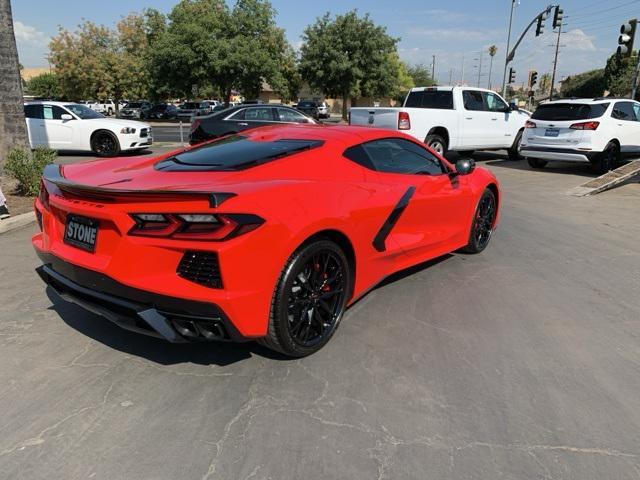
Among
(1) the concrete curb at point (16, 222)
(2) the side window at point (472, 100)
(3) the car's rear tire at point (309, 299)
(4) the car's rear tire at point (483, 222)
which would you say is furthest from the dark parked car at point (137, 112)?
(3) the car's rear tire at point (309, 299)

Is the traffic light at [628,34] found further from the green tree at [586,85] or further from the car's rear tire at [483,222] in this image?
the green tree at [586,85]

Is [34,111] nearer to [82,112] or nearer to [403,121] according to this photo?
[82,112]

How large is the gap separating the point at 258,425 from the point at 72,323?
6.33 feet

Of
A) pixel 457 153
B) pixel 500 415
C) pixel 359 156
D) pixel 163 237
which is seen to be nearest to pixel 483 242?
pixel 359 156

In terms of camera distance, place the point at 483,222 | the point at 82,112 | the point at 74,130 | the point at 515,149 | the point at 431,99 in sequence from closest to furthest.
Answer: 1. the point at 483,222
2. the point at 431,99
3. the point at 74,130
4. the point at 82,112
5. the point at 515,149

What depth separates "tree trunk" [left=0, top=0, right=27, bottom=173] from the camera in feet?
26.6

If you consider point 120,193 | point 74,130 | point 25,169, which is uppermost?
point 120,193

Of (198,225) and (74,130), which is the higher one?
(198,225)

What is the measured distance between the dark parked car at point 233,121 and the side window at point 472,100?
13.8 ft

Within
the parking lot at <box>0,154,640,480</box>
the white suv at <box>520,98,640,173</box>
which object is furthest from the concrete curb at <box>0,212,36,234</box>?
the white suv at <box>520,98,640,173</box>

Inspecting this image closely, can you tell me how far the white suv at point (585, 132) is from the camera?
11648 mm

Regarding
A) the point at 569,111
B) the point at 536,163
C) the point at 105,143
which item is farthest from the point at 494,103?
the point at 105,143

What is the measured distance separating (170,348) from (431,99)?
454 inches

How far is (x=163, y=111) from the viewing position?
46.3 m
